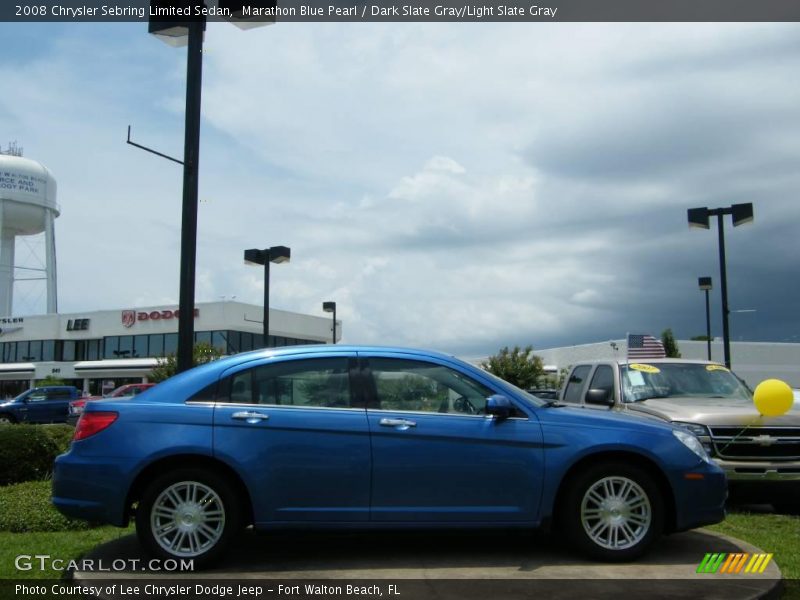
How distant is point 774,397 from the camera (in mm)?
7422

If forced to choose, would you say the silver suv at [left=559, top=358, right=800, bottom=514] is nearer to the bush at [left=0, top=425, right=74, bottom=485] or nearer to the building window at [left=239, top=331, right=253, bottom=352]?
the bush at [left=0, top=425, right=74, bottom=485]

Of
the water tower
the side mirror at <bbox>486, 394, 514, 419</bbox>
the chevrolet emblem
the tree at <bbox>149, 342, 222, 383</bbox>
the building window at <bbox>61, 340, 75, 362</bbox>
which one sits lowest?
the chevrolet emblem

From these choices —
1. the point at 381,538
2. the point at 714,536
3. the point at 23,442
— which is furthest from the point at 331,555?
A: the point at 23,442

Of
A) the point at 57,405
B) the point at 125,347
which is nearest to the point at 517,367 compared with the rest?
the point at 57,405

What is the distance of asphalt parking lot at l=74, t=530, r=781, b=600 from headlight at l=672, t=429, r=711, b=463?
2.50 ft

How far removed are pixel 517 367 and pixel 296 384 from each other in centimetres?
2824

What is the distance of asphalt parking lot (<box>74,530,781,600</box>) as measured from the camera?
514cm

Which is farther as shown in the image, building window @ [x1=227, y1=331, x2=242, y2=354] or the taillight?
building window @ [x1=227, y1=331, x2=242, y2=354]

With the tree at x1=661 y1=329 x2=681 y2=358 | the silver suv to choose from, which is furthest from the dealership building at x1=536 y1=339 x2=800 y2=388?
the silver suv

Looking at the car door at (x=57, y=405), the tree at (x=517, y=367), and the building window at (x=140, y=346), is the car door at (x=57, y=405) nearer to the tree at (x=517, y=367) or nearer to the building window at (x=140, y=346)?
the tree at (x=517, y=367)

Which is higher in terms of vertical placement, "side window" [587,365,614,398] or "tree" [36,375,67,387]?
"side window" [587,365,614,398]

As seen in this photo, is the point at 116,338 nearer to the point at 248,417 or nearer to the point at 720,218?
the point at 720,218

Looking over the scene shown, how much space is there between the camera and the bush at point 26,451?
32.2 ft

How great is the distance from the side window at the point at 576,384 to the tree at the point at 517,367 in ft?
70.9
